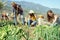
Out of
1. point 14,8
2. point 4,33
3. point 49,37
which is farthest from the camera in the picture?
point 14,8

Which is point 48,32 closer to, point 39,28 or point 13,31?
point 39,28

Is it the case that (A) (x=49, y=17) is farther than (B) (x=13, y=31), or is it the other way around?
(A) (x=49, y=17)

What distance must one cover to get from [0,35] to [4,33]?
0.08 meters

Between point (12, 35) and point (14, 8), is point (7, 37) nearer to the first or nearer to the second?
point (12, 35)

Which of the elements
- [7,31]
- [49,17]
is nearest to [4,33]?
[7,31]

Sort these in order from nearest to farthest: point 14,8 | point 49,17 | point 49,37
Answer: point 49,37 < point 49,17 < point 14,8

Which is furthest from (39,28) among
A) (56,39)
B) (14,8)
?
(14,8)

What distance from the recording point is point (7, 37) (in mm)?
4184

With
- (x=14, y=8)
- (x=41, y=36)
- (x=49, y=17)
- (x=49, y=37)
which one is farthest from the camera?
(x=14, y=8)

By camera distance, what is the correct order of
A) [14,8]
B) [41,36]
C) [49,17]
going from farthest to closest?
1. [14,8]
2. [49,17]
3. [41,36]

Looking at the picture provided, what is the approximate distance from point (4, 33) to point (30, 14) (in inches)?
230

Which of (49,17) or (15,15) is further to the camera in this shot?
(15,15)

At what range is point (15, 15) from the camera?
1008 cm

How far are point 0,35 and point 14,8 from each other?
5747 millimetres
